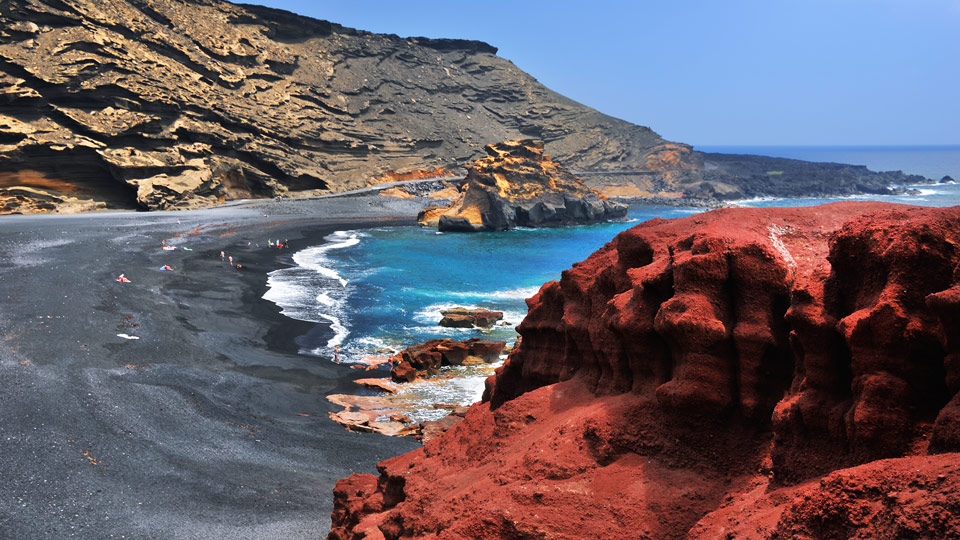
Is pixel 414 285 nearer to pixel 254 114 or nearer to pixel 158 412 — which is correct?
pixel 158 412

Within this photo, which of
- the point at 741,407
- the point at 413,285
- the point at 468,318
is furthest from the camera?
the point at 413,285

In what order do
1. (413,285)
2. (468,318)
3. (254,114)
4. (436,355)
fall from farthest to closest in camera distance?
1. (254,114)
2. (413,285)
3. (468,318)
4. (436,355)

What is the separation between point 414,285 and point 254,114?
49402mm

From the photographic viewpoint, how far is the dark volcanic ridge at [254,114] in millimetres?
57031

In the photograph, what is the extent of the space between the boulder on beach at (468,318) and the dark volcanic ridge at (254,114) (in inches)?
1670

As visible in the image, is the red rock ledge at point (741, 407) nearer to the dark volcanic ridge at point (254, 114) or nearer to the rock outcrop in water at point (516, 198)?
the rock outcrop in water at point (516, 198)

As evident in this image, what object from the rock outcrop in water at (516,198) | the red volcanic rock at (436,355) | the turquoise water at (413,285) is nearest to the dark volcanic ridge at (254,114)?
the turquoise water at (413,285)

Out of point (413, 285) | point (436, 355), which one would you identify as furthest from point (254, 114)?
point (436, 355)

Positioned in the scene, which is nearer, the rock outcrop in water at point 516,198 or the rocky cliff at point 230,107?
the rocky cliff at point 230,107

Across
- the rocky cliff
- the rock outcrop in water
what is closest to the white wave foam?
the rock outcrop in water

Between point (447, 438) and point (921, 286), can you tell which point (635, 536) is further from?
point (447, 438)

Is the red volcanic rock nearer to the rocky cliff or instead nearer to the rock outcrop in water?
the rock outcrop in water

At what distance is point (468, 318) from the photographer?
92.8 ft

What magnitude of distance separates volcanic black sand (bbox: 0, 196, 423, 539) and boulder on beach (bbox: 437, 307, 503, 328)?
18.7ft
